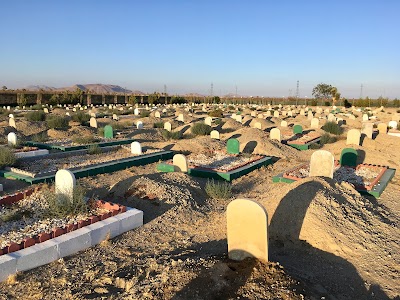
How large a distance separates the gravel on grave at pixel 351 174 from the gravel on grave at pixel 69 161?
5.38 m

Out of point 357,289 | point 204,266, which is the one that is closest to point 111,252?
point 204,266

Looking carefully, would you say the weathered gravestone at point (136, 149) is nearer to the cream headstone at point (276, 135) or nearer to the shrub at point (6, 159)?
the shrub at point (6, 159)

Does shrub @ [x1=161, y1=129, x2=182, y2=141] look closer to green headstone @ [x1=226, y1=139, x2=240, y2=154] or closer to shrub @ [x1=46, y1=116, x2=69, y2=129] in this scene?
green headstone @ [x1=226, y1=139, x2=240, y2=154]

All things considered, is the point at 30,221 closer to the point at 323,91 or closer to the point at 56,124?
the point at 56,124

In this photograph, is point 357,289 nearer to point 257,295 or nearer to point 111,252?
point 257,295

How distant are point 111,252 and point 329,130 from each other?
16688 millimetres

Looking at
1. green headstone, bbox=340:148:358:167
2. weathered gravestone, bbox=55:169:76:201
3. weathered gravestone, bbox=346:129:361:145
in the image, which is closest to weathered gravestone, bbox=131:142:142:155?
weathered gravestone, bbox=55:169:76:201

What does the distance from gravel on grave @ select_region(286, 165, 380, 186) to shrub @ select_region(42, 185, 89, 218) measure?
5700 millimetres

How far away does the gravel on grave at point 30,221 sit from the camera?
5449 millimetres

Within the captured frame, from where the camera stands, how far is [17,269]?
4.70m

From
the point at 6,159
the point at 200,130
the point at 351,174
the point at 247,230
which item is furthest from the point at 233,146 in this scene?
the point at 247,230

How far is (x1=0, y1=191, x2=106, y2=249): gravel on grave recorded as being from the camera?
5449mm

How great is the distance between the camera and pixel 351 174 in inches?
416

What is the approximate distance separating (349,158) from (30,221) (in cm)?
931
